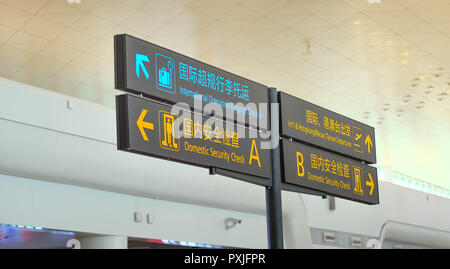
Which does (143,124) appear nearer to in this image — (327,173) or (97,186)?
(327,173)

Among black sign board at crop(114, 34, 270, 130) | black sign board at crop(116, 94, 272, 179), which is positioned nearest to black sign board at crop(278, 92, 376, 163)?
black sign board at crop(114, 34, 270, 130)

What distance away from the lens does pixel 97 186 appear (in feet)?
40.8

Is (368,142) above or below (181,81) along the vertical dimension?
below

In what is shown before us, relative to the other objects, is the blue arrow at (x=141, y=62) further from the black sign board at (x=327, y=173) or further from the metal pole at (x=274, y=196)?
the black sign board at (x=327, y=173)

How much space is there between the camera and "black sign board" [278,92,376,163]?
6.79 m

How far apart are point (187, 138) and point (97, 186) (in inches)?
274

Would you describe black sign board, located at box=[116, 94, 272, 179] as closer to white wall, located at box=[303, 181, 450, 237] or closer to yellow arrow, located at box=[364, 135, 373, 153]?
yellow arrow, located at box=[364, 135, 373, 153]

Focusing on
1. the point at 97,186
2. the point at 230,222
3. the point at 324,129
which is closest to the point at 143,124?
the point at 324,129

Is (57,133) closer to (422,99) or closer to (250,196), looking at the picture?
(250,196)

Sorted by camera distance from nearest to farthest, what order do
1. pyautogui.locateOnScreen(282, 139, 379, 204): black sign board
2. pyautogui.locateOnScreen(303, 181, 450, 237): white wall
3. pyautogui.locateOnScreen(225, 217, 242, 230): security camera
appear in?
pyautogui.locateOnScreen(282, 139, 379, 204): black sign board → pyautogui.locateOnScreen(225, 217, 242, 230): security camera → pyautogui.locateOnScreen(303, 181, 450, 237): white wall

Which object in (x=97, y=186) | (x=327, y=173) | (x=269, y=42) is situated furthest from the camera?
(x=269, y=42)

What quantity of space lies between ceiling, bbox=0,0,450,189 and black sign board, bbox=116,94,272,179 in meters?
8.58

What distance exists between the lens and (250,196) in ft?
51.3
